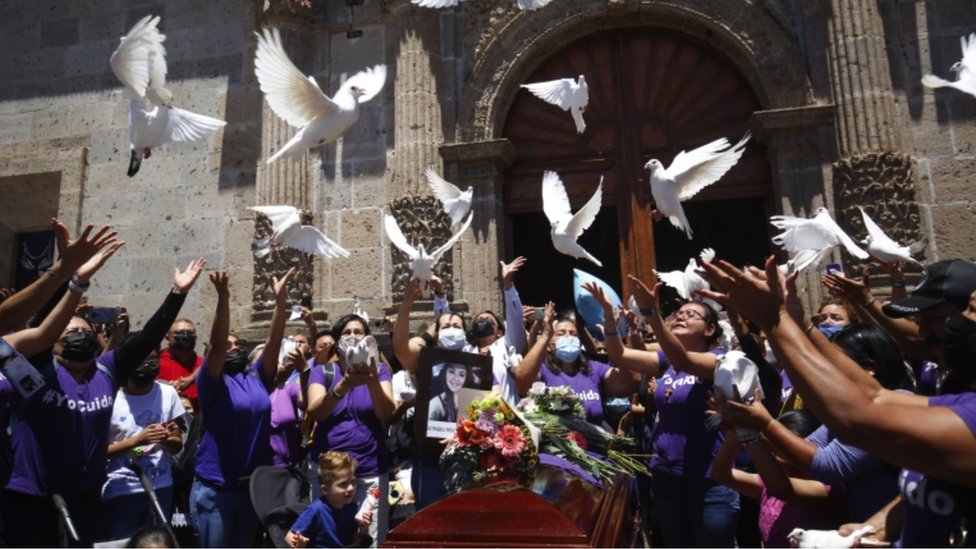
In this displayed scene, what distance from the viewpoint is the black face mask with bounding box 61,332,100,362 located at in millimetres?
4017

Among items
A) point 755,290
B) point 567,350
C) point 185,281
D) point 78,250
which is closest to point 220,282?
point 185,281

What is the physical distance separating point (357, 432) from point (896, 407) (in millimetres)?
3555

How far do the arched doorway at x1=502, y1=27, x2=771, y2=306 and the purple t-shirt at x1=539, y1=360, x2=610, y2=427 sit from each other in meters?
3.78

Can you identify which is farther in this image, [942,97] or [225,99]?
[225,99]

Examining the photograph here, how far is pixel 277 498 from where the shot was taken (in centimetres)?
448

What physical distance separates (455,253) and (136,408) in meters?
4.36

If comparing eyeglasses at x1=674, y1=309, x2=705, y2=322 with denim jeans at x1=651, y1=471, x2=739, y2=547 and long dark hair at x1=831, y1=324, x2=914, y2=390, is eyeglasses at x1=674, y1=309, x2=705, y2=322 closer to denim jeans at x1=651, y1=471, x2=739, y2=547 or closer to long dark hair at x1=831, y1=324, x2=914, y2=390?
denim jeans at x1=651, y1=471, x2=739, y2=547

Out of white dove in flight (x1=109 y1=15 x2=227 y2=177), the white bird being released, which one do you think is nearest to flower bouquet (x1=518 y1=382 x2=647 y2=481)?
the white bird being released

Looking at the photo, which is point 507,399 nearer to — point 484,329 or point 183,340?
point 484,329

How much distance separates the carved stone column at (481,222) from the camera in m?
8.62

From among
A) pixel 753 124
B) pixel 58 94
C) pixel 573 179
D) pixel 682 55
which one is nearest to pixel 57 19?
pixel 58 94

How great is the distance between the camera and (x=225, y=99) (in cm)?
1000

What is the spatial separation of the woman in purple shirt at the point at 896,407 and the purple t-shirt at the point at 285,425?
3.64 m

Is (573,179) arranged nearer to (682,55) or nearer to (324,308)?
(682,55)
